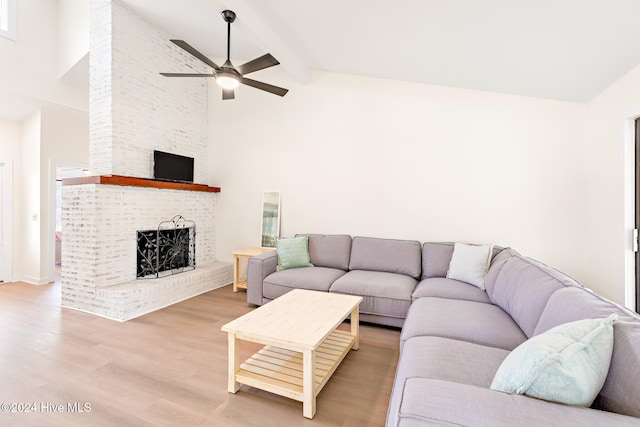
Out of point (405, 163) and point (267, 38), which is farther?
point (405, 163)

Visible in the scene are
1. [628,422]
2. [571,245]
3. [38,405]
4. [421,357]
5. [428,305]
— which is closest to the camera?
[628,422]

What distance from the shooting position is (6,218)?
4.93m

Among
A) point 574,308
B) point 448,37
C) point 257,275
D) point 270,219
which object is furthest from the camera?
point 270,219

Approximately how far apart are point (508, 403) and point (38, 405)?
8.55ft

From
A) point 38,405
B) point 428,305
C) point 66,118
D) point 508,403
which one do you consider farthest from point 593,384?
point 66,118

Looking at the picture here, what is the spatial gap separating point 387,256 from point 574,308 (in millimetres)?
2288

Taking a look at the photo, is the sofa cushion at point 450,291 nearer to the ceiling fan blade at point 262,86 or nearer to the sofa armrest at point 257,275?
the sofa armrest at point 257,275

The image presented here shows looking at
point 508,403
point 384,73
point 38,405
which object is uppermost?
point 384,73

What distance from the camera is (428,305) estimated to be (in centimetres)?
246

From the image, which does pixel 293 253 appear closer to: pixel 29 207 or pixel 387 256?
pixel 387 256

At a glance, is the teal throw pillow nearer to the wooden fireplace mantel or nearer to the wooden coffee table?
the wooden coffee table

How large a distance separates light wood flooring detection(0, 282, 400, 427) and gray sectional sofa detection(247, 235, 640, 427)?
1.55 ft

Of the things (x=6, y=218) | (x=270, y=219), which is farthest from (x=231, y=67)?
(x=6, y=218)

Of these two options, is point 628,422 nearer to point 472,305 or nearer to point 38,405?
point 472,305
